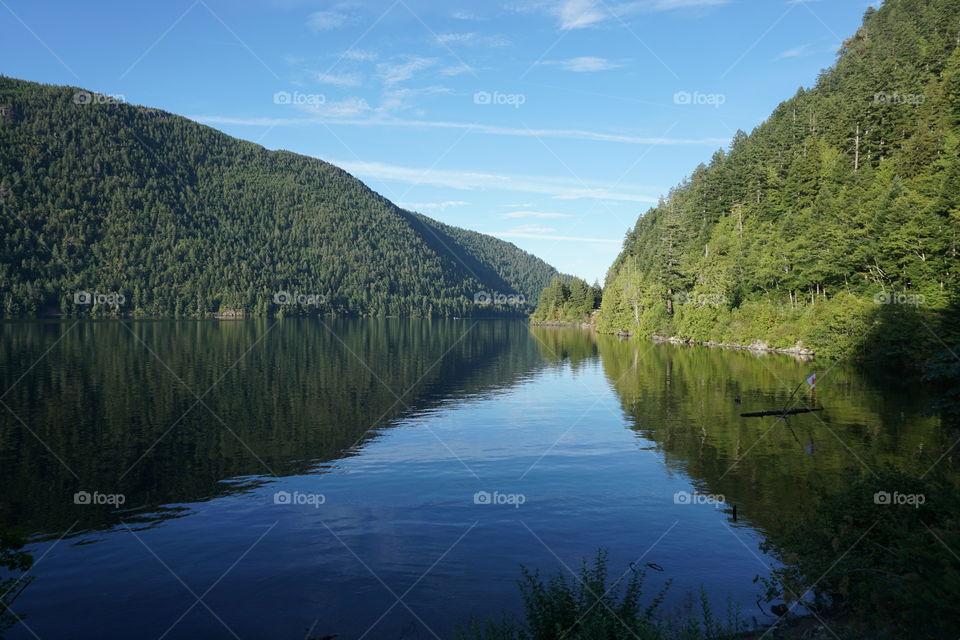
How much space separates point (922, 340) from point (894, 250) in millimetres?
13190

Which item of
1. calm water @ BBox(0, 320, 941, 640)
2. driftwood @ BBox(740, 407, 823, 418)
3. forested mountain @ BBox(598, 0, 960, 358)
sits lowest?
calm water @ BBox(0, 320, 941, 640)

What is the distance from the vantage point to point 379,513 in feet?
78.3

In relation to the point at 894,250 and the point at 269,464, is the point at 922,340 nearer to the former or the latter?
the point at 894,250

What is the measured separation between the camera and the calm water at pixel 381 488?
55.7 ft

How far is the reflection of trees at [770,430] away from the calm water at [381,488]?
25 cm

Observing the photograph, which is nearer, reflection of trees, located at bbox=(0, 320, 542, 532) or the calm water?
the calm water

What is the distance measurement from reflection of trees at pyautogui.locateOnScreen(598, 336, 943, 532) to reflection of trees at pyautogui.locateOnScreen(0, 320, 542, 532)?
19.1 metres

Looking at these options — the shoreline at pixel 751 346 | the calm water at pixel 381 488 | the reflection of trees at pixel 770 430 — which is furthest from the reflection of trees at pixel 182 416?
the shoreline at pixel 751 346

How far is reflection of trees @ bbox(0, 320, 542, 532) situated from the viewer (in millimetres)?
26906

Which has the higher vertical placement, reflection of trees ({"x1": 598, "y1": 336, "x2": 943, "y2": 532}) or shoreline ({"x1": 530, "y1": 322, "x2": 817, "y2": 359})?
shoreline ({"x1": 530, "y1": 322, "x2": 817, "y2": 359})

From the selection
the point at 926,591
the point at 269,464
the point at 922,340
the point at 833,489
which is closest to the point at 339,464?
the point at 269,464

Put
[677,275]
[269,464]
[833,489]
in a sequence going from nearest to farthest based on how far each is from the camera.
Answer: [833,489], [269,464], [677,275]

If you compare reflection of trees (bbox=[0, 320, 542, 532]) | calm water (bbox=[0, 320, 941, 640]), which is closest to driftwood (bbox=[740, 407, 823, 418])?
calm water (bbox=[0, 320, 941, 640])

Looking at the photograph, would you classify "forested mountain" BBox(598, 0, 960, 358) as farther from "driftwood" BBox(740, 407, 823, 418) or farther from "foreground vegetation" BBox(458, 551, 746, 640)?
"foreground vegetation" BBox(458, 551, 746, 640)
